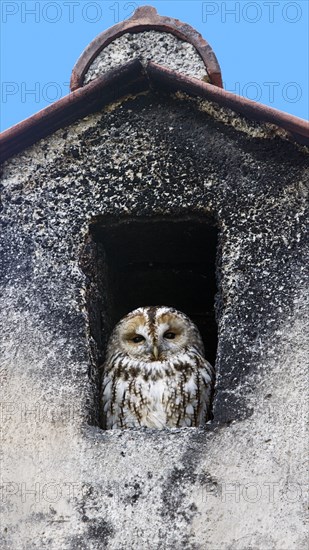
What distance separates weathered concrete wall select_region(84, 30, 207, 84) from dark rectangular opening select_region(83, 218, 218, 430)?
0.67 m

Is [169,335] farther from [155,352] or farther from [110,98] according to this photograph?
[110,98]

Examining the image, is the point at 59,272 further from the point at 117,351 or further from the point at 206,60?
the point at 206,60

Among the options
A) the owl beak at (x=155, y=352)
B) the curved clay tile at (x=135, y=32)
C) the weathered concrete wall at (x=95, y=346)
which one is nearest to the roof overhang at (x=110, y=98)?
the weathered concrete wall at (x=95, y=346)

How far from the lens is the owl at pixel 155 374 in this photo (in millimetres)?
4648

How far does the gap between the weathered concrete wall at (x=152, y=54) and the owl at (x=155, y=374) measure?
1.07m

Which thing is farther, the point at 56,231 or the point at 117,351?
the point at 117,351

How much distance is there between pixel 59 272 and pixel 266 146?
97 centimetres

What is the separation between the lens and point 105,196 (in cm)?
462

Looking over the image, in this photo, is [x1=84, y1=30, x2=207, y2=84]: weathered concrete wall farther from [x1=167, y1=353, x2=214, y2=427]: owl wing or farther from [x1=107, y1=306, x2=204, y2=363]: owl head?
[x1=167, y1=353, x2=214, y2=427]: owl wing

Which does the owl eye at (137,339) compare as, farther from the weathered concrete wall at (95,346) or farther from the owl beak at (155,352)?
the weathered concrete wall at (95,346)

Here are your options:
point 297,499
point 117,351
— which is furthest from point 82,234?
point 297,499

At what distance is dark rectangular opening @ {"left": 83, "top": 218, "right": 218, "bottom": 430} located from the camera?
469 centimetres

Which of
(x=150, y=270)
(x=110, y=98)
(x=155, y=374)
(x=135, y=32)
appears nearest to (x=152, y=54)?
(x=135, y=32)

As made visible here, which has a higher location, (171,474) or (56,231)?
(56,231)
